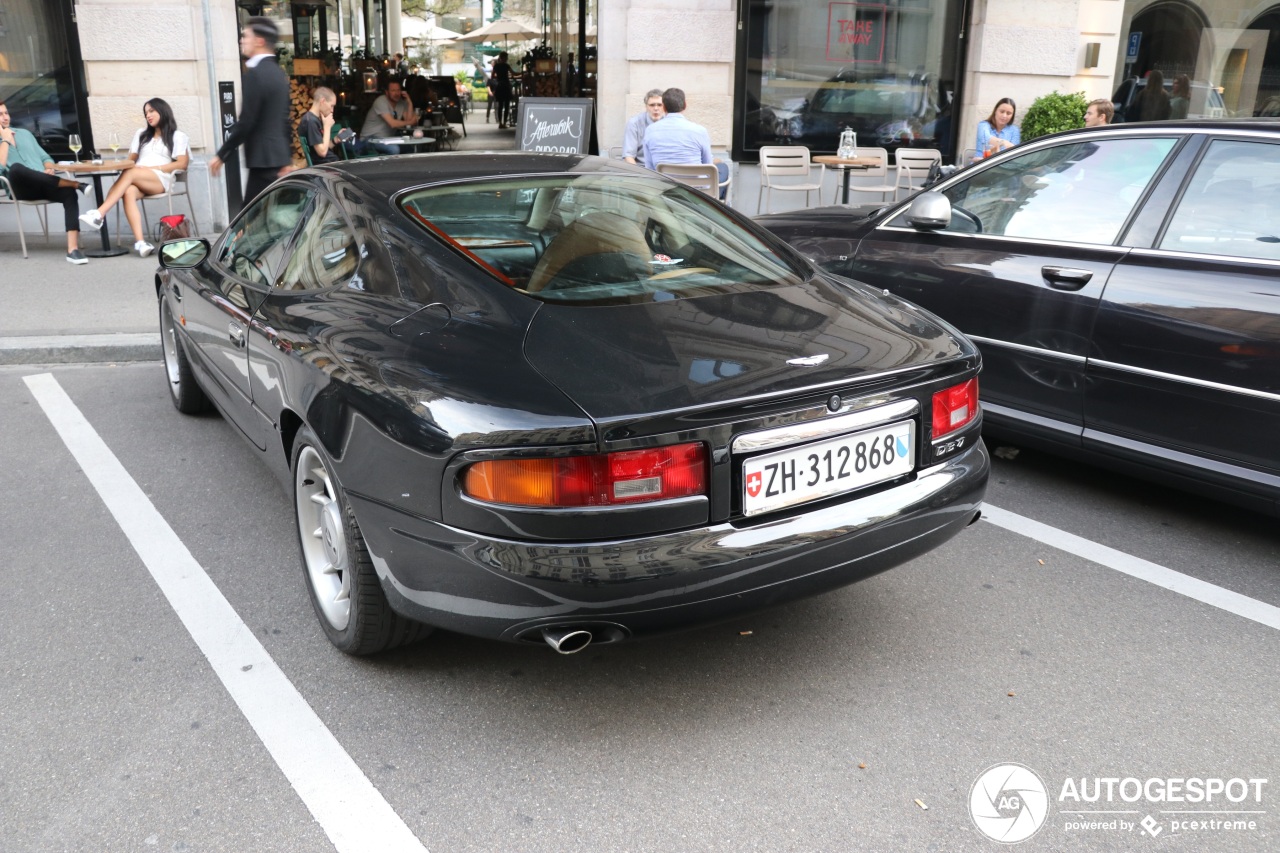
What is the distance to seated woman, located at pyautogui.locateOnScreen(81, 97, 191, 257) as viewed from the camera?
963 centimetres

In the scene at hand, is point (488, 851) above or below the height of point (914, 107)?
below

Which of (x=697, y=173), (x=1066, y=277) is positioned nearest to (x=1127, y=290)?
(x=1066, y=277)

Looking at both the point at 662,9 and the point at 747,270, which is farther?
the point at 662,9

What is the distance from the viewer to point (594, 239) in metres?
3.35

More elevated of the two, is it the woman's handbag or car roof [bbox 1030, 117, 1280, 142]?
car roof [bbox 1030, 117, 1280, 142]

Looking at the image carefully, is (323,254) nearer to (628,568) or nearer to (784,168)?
(628,568)

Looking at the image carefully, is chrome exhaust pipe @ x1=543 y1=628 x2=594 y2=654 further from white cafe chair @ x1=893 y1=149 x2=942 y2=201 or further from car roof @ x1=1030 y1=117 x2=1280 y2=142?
white cafe chair @ x1=893 y1=149 x2=942 y2=201

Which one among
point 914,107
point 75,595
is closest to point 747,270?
point 75,595

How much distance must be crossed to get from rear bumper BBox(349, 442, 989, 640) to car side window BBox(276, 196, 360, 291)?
0.87 meters

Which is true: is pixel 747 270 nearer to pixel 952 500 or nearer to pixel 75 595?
pixel 952 500

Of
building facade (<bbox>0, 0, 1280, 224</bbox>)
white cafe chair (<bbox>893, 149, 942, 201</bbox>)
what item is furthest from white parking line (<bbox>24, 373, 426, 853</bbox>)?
white cafe chair (<bbox>893, 149, 942, 201</bbox>)

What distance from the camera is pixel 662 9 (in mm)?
11250

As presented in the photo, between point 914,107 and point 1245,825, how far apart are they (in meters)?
11.4

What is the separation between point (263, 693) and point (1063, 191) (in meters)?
3.64
